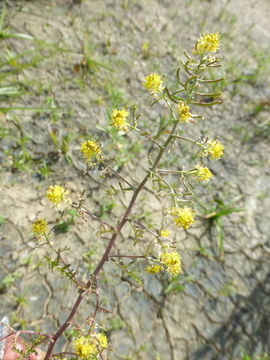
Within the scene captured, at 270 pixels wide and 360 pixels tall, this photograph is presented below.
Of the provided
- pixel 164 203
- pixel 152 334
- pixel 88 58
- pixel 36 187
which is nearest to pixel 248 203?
pixel 164 203

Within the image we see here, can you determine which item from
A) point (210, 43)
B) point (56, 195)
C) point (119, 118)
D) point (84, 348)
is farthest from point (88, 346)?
point (210, 43)

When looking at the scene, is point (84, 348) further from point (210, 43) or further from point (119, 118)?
point (210, 43)

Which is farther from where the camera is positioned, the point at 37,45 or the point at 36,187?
the point at 37,45

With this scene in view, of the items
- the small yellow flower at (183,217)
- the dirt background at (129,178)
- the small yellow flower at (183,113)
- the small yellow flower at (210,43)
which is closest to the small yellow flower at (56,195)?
the dirt background at (129,178)

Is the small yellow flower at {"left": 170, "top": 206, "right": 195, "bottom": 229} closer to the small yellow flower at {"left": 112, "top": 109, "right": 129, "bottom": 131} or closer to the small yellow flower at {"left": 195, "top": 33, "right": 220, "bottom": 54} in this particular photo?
the small yellow flower at {"left": 112, "top": 109, "right": 129, "bottom": 131}

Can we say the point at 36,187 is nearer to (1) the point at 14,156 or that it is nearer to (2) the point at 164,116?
(1) the point at 14,156

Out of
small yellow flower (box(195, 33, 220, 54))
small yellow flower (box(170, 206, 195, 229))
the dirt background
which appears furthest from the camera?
the dirt background

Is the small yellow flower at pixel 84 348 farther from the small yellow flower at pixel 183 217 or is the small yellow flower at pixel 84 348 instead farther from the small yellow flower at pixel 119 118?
the small yellow flower at pixel 119 118

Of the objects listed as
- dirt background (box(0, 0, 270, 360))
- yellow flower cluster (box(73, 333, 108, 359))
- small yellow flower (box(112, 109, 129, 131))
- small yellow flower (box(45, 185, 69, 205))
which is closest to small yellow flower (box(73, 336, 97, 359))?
yellow flower cluster (box(73, 333, 108, 359))
